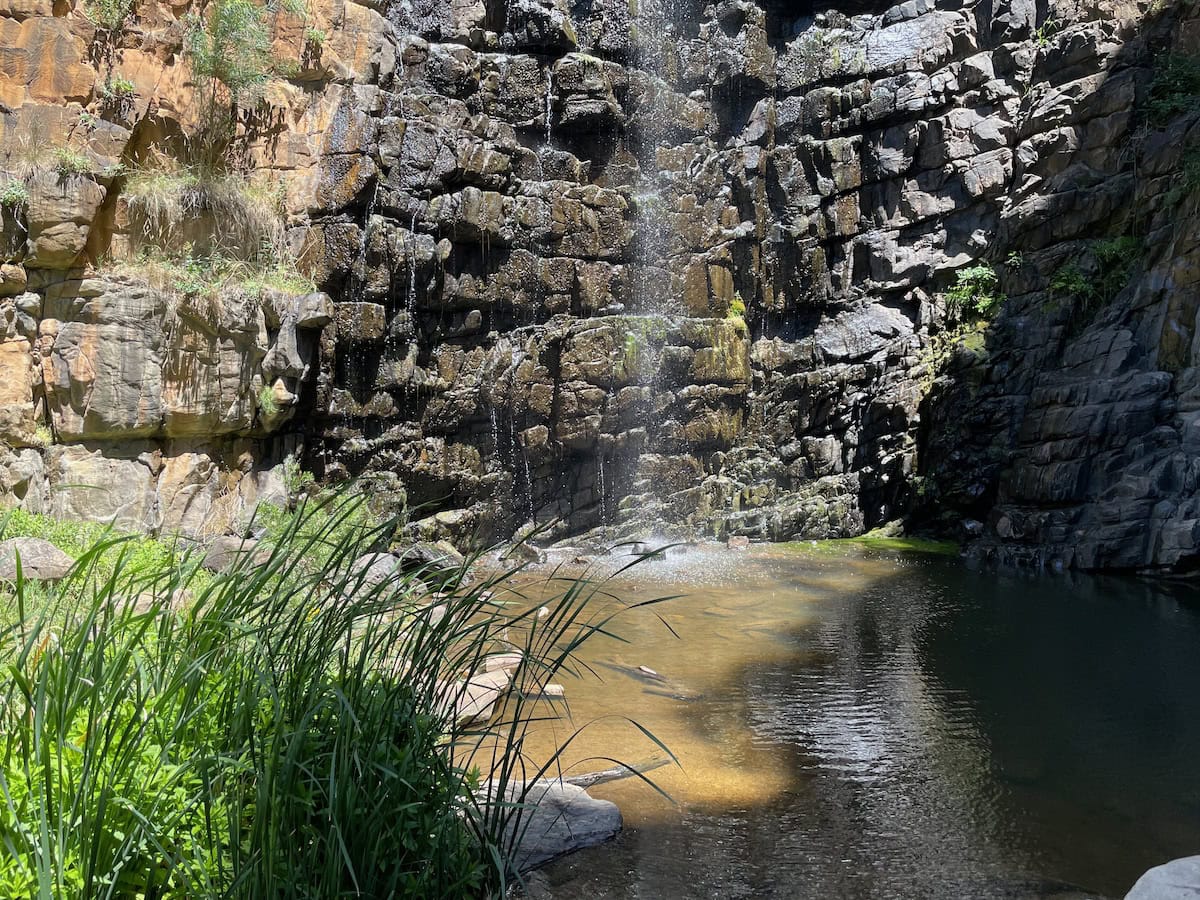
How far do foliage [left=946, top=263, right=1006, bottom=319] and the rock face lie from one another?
0.67 feet

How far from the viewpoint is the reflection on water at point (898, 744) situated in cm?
409

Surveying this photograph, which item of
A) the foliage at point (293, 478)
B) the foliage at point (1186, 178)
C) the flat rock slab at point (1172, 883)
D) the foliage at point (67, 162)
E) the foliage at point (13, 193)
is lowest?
the flat rock slab at point (1172, 883)

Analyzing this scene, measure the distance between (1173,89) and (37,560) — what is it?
14886mm

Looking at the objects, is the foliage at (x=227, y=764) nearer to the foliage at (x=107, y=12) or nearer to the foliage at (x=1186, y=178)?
the foliage at (x=107, y=12)

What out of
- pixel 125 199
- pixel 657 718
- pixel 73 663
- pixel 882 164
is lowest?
pixel 657 718

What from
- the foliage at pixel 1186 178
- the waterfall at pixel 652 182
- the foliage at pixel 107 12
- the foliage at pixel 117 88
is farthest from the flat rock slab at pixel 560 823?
the foliage at pixel 1186 178

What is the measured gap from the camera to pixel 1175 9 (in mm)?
13328

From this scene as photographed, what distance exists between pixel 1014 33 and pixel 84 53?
12.9 m

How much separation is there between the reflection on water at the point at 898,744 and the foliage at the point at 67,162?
7.03m

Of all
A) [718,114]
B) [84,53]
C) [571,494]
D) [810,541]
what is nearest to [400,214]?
[84,53]

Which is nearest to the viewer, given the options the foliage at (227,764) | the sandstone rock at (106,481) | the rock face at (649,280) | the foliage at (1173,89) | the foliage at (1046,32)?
the foliage at (227,764)

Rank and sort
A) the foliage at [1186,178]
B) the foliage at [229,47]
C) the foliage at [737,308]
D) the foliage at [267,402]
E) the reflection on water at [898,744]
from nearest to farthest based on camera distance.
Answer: the reflection on water at [898,744], the foliage at [229,47], the foliage at [267,402], the foliage at [1186,178], the foliage at [737,308]

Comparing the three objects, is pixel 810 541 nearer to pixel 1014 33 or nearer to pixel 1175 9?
pixel 1014 33

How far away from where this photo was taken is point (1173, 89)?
12.9 m
